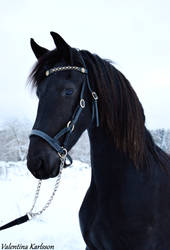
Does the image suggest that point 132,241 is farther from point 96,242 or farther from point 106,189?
point 106,189

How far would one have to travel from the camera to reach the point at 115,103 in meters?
2.13

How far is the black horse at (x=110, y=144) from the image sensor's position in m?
1.93

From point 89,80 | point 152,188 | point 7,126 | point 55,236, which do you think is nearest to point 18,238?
point 55,236

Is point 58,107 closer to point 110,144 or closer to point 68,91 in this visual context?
point 68,91

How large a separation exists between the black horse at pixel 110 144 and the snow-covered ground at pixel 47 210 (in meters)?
3.02

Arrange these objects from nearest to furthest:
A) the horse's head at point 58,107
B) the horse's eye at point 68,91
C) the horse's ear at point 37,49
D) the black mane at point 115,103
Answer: the horse's head at point 58,107, the horse's eye at point 68,91, the black mane at point 115,103, the horse's ear at point 37,49

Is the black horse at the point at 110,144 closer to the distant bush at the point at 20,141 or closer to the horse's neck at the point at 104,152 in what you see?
the horse's neck at the point at 104,152

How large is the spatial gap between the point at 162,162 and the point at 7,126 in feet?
102

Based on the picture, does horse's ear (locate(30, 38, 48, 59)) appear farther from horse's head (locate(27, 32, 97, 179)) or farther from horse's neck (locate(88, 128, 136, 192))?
horse's neck (locate(88, 128, 136, 192))

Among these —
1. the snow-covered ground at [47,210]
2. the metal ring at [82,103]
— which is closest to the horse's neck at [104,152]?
the metal ring at [82,103]

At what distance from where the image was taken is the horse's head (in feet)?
5.69

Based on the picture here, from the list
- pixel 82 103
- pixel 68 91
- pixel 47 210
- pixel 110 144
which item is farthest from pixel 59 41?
pixel 47 210

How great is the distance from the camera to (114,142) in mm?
2145

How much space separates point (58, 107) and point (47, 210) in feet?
19.3
